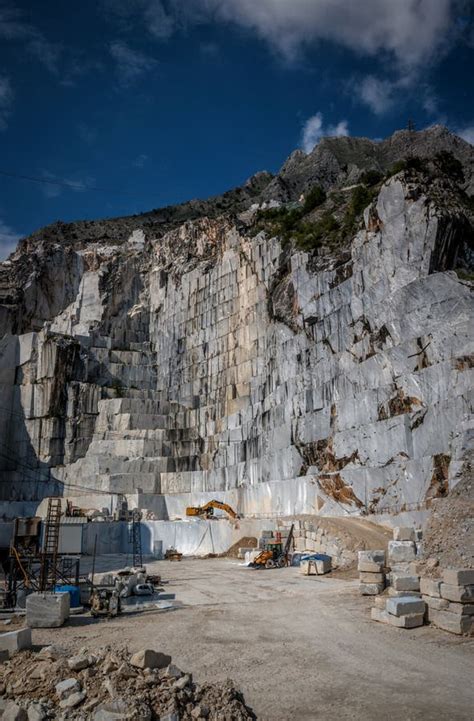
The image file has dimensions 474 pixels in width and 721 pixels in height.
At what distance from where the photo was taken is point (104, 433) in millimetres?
53281

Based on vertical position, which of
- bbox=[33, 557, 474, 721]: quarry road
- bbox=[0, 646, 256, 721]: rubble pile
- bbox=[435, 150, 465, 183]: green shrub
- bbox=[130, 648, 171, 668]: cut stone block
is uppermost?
bbox=[435, 150, 465, 183]: green shrub

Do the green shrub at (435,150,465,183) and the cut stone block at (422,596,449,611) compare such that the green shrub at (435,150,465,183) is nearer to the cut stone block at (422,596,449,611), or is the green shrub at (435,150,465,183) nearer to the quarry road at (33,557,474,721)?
the quarry road at (33,557,474,721)

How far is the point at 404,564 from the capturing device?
16.5 meters

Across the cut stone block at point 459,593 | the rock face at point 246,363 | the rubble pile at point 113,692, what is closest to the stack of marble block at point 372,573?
the cut stone block at point 459,593

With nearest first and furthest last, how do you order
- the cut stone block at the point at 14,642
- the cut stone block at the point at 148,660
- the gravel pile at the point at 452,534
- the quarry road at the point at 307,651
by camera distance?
the quarry road at the point at 307,651 < the cut stone block at the point at 148,660 < the cut stone block at the point at 14,642 < the gravel pile at the point at 452,534

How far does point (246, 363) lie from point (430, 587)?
39.5 m

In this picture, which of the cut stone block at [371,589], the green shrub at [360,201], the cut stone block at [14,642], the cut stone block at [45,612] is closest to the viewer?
the cut stone block at [14,642]

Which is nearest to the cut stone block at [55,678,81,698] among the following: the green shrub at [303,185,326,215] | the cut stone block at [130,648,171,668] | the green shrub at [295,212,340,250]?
the cut stone block at [130,648,171,668]

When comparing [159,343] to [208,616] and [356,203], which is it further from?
[208,616]

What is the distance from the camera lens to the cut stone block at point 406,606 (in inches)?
470

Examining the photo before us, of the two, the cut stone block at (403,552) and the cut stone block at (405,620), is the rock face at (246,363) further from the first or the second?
the cut stone block at (405,620)

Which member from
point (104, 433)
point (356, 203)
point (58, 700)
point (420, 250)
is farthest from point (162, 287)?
point (58, 700)

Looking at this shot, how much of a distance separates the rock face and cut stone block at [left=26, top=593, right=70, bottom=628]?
52.5 ft

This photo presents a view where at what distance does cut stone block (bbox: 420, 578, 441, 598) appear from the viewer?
11883mm
